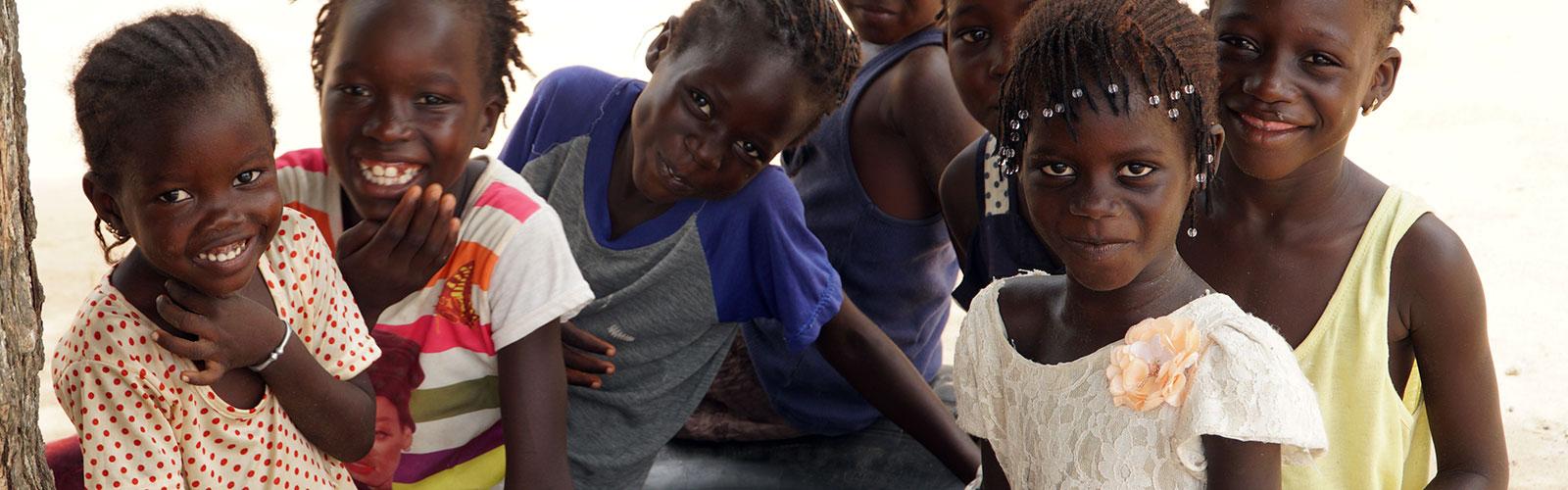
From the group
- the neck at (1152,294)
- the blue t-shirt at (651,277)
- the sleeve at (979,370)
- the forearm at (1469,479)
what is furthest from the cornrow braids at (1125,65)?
the blue t-shirt at (651,277)

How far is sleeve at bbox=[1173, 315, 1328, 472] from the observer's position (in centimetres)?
170

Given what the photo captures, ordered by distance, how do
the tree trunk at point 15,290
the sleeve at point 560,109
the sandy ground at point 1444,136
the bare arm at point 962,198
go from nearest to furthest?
the tree trunk at point 15,290
the bare arm at point 962,198
the sleeve at point 560,109
the sandy ground at point 1444,136

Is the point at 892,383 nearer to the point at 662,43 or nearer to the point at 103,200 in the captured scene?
the point at 662,43

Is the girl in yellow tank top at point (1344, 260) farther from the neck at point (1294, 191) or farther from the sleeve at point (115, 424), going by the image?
the sleeve at point (115, 424)

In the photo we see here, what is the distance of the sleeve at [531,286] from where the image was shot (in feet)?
7.22

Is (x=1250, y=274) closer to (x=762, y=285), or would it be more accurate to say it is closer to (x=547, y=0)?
(x=762, y=285)

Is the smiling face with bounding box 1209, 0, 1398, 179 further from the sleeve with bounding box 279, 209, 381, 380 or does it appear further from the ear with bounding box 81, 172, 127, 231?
Answer: the ear with bounding box 81, 172, 127, 231

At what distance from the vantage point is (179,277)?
5.97 ft

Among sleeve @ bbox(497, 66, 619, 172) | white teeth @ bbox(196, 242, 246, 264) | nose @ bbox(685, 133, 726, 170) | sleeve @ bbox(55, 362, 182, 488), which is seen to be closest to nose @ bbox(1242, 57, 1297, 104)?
nose @ bbox(685, 133, 726, 170)

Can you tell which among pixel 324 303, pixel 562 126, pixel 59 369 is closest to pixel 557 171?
pixel 562 126

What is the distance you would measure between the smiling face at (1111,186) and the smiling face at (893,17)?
4.37 ft

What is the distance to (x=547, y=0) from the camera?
358 inches

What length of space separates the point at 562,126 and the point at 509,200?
1.67 ft

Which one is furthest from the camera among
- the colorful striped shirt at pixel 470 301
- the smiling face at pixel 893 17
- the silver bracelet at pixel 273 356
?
the smiling face at pixel 893 17
